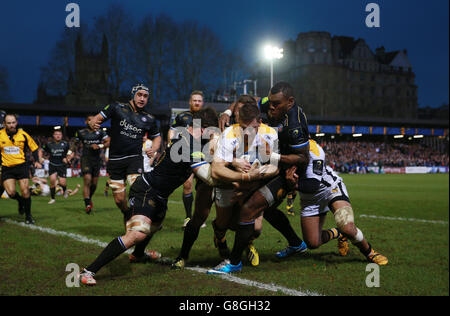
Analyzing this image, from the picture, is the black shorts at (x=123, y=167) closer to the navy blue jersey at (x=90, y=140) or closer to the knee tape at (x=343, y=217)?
the knee tape at (x=343, y=217)

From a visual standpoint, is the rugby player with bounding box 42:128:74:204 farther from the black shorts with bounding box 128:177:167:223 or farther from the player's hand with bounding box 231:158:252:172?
the player's hand with bounding box 231:158:252:172

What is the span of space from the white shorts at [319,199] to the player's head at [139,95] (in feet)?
10.9

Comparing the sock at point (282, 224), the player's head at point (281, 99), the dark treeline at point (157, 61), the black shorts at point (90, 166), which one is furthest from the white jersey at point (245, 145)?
the dark treeline at point (157, 61)

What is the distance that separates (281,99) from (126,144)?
11.9 ft

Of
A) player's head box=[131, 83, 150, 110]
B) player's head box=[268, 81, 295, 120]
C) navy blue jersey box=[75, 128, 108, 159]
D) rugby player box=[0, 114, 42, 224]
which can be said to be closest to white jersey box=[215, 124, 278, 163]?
player's head box=[268, 81, 295, 120]

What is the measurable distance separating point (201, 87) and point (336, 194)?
4692 cm

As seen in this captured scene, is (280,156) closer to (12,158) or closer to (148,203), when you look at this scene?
(148,203)

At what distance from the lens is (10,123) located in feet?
30.5

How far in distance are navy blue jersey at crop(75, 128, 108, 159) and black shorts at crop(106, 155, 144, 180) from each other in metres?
4.72

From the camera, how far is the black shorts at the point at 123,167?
7633mm

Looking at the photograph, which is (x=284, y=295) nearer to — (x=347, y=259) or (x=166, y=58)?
(x=347, y=259)

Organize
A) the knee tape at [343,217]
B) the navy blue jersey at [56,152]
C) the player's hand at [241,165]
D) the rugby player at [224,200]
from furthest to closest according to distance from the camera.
Result: the navy blue jersey at [56,152] → the knee tape at [343,217] → the rugby player at [224,200] → the player's hand at [241,165]
